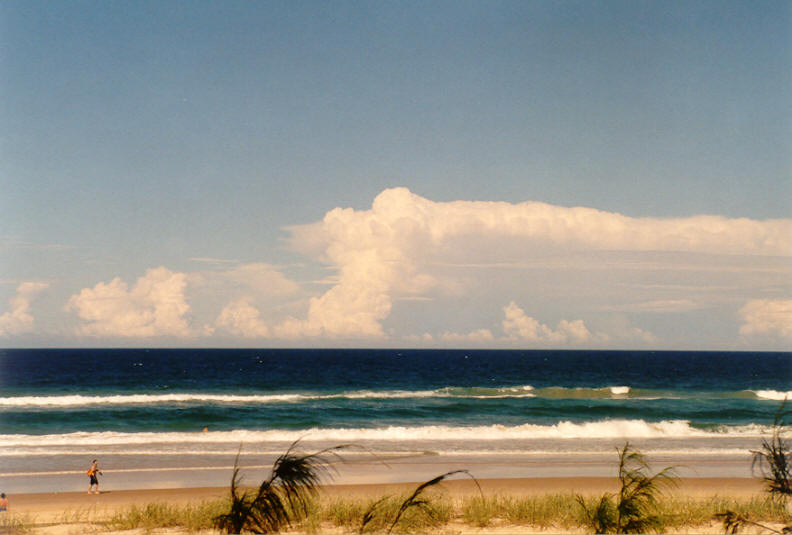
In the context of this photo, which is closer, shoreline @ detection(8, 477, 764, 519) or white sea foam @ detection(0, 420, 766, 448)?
shoreline @ detection(8, 477, 764, 519)

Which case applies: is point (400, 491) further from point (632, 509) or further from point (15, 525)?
point (632, 509)

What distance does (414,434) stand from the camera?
1088 inches

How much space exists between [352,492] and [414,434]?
11.6 metres

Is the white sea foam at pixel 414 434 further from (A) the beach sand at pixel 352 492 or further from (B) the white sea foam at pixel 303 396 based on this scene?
(B) the white sea foam at pixel 303 396

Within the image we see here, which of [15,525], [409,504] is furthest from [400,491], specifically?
[409,504]

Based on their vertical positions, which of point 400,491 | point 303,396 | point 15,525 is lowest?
point 303,396

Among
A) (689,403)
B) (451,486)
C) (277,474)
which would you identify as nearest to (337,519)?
(277,474)

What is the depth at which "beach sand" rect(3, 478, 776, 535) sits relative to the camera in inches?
531

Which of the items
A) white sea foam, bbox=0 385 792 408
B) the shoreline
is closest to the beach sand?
the shoreline

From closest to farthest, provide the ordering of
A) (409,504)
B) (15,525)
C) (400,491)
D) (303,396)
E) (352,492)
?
1. (409,504)
2. (15,525)
3. (400,491)
4. (352,492)
5. (303,396)

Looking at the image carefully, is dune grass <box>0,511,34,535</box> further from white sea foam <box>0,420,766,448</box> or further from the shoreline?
white sea foam <box>0,420,766,448</box>

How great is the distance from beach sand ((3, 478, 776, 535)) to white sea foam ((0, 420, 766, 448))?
8520 millimetres

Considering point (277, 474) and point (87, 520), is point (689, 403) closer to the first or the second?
point (87, 520)

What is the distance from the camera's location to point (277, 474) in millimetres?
5559
